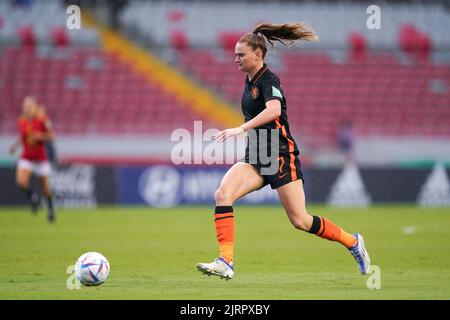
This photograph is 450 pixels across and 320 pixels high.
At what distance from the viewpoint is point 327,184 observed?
22125 millimetres

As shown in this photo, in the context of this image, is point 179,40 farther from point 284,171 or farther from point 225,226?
point 225,226

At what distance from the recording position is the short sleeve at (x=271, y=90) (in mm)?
8234

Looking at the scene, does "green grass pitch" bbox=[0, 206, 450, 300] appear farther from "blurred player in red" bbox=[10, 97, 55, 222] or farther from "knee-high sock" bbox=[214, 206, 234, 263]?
"blurred player in red" bbox=[10, 97, 55, 222]

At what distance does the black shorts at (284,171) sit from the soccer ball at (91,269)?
1702mm

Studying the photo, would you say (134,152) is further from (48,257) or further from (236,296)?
(236,296)

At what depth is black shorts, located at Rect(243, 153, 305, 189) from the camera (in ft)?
27.2

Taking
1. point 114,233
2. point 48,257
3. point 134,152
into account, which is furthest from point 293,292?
point 134,152

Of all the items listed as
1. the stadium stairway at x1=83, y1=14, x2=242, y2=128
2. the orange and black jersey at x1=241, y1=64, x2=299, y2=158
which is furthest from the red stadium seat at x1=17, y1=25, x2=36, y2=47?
the orange and black jersey at x1=241, y1=64, x2=299, y2=158

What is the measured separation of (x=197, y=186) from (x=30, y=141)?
534 centimetres

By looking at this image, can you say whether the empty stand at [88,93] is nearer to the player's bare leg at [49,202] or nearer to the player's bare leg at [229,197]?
the player's bare leg at [49,202]

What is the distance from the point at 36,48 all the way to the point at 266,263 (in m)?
17.4

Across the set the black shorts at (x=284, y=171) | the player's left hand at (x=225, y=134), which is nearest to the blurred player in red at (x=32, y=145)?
the black shorts at (x=284, y=171)

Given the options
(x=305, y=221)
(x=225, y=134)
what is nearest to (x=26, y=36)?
(x=305, y=221)

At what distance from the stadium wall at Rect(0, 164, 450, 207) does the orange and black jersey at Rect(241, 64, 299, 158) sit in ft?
42.1
